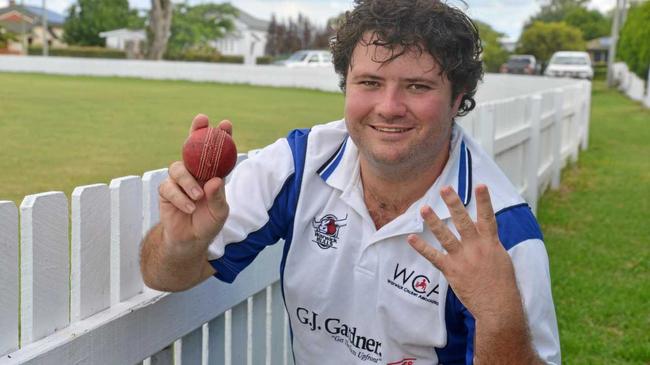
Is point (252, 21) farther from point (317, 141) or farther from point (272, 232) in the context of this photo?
point (272, 232)

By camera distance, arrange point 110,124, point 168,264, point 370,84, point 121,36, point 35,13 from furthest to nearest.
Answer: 1. point 35,13
2. point 121,36
3. point 110,124
4. point 370,84
5. point 168,264

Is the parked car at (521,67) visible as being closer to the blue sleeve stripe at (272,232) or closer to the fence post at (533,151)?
the fence post at (533,151)

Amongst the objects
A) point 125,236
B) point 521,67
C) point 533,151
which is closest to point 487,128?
point 533,151

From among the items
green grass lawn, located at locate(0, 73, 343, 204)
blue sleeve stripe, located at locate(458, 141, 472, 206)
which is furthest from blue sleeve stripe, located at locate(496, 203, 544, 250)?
green grass lawn, located at locate(0, 73, 343, 204)

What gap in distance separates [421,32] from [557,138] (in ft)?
29.7

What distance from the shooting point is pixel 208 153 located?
222cm

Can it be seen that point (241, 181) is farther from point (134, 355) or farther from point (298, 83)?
point (298, 83)

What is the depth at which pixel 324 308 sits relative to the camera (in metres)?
2.68

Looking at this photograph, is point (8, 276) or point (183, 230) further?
point (183, 230)

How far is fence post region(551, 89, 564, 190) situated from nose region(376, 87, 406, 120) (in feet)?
28.6

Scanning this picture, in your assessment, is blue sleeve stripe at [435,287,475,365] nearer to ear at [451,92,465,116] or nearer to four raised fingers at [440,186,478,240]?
four raised fingers at [440,186,478,240]

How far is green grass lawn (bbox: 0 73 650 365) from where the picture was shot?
5605mm

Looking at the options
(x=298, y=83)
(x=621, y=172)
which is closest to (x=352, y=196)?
(x=621, y=172)

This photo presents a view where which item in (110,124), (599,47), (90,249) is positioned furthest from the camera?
(599,47)
